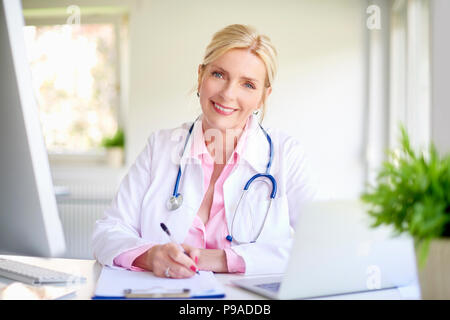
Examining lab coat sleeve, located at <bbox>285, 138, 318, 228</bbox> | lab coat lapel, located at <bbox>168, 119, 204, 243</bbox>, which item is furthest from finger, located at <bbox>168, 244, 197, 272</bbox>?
lab coat sleeve, located at <bbox>285, 138, 318, 228</bbox>

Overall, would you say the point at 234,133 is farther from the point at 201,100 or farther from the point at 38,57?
the point at 38,57

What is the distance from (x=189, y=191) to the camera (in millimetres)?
1364

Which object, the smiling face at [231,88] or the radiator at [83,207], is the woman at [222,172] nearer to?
the smiling face at [231,88]

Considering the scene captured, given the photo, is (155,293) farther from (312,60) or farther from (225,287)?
(312,60)

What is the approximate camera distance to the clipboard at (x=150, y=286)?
31.0 inches

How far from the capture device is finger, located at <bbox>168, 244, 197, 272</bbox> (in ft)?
3.12

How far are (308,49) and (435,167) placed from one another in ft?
10.1

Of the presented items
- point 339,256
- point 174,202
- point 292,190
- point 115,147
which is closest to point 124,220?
point 174,202

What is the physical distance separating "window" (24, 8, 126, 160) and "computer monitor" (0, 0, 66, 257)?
3175mm

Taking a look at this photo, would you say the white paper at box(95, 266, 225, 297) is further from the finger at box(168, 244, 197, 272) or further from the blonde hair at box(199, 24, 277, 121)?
the blonde hair at box(199, 24, 277, 121)

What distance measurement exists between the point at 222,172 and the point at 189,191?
121mm

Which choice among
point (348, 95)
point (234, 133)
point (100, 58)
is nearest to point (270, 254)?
point (234, 133)

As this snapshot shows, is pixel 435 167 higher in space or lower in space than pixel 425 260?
higher

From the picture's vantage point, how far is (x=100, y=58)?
4020 millimetres
